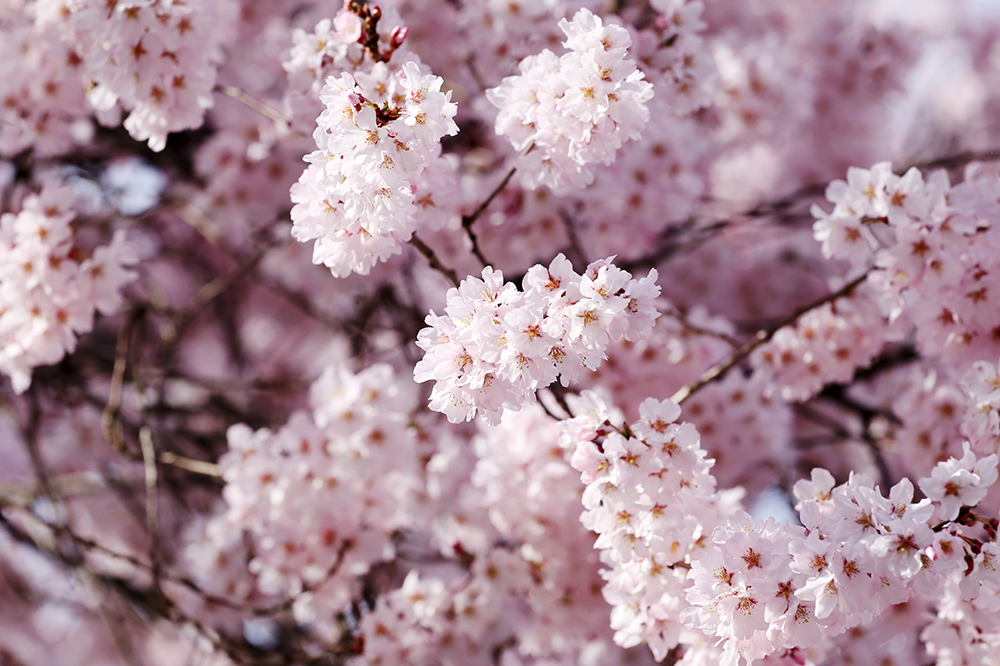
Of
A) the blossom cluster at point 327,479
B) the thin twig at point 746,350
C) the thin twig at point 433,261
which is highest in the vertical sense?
the thin twig at point 433,261

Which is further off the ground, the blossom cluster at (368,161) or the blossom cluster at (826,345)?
the blossom cluster at (368,161)

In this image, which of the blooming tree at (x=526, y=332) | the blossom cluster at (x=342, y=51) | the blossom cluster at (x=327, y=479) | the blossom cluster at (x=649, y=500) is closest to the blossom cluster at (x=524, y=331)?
the blooming tree at (x=526, y=332)

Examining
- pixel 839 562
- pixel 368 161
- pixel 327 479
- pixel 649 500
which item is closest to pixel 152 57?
pixel 368 161

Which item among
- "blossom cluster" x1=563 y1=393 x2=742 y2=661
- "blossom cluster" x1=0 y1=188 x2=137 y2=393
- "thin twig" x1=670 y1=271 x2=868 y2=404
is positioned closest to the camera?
"blossom cluster" x1=563 y1=393 x2=742 y2=661

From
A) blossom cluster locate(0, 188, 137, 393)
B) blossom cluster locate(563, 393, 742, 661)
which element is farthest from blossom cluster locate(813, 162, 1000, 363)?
blossom cluster locate(0, 188, 137, 393)

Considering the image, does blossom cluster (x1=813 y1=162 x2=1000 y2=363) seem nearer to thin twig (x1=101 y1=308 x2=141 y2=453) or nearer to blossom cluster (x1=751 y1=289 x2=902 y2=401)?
blossom cluster (x1=751 y1=289 x2=902 y2=401)

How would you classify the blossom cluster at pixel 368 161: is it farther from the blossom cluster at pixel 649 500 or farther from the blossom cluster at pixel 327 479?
the blossom cluster at pixel 327 479

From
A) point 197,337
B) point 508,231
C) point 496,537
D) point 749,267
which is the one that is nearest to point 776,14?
point 749,267
